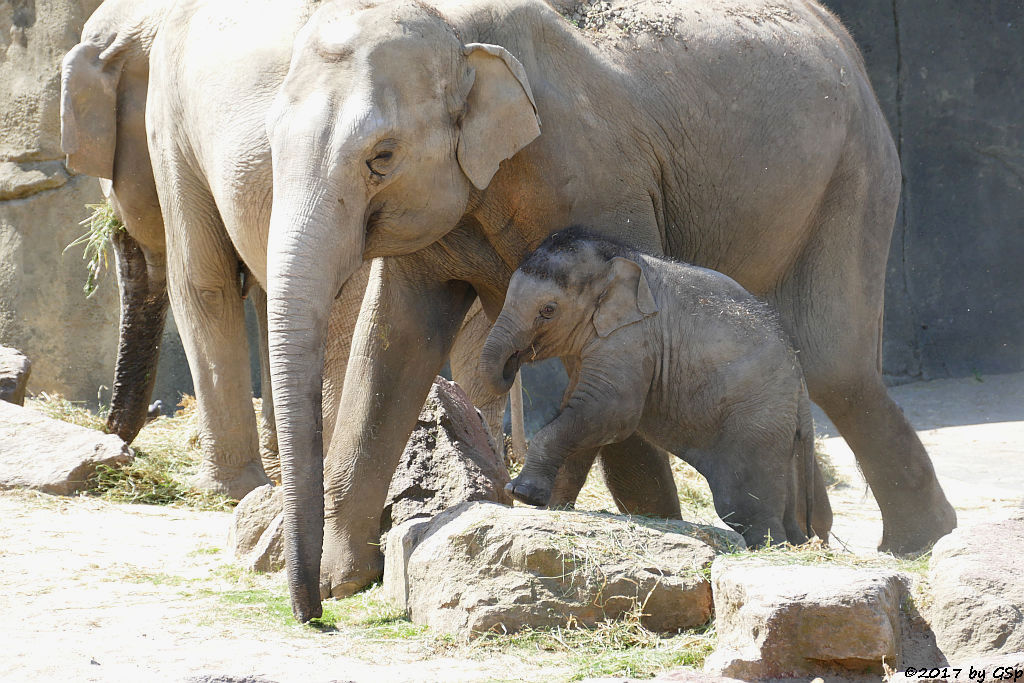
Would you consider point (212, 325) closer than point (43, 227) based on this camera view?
Yes

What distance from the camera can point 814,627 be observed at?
3.20m

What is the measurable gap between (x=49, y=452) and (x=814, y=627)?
4.50 meters

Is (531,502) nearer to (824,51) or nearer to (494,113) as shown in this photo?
(494,113)

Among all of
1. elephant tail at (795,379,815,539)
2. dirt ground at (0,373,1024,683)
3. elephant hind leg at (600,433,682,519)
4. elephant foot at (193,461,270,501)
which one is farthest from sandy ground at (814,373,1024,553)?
elephant foot at (193,461,270,501)

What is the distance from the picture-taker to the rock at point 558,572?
3.69 m

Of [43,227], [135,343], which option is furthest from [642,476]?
[43,227]

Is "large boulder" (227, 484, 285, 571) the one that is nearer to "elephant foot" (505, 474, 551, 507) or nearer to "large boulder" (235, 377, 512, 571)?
"large boulder" (235, 377, 512, 571)

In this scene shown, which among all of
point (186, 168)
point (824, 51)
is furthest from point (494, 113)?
point (186, 168)

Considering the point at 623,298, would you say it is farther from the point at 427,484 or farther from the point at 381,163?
the point at 427,484

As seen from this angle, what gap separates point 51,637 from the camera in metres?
3.72

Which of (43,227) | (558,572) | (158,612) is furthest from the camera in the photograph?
(43,227)

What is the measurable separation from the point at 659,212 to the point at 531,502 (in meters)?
1.19

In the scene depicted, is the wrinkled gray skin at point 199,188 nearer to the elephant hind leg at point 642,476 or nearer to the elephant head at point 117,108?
the elephant head at point 117,108

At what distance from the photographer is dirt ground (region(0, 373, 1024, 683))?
11.1ft
